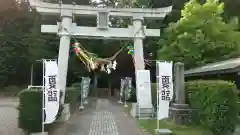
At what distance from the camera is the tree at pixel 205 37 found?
20062 mm

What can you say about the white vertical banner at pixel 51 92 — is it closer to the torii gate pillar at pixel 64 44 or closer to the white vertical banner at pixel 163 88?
the white vertical banner at pixel 163 88

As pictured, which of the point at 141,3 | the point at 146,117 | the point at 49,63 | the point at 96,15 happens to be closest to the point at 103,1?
the point at 141,3

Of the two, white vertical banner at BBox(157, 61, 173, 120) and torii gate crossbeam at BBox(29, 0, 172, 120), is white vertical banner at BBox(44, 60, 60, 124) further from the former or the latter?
torii gate crossbeam at BBox(29, 0, 172, 120)

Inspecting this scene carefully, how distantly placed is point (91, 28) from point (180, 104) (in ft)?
20.8

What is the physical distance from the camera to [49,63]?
1005 centimetres

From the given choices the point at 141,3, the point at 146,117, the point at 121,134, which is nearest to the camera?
the point at 121,134

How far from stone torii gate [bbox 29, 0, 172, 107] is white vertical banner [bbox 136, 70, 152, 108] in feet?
3.51

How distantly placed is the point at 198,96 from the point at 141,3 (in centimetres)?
2311

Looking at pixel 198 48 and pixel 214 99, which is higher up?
pixel 198 48

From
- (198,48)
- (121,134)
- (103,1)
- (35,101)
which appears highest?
(103,1)

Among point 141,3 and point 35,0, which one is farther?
point 141,3

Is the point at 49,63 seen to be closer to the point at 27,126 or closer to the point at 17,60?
the point at 27,126

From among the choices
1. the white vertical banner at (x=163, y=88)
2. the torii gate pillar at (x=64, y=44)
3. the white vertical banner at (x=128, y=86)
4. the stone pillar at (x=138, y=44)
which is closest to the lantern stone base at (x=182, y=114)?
the white vertical banner at (x=163, y=88)

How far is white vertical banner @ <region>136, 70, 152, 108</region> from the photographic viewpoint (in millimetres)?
14414
